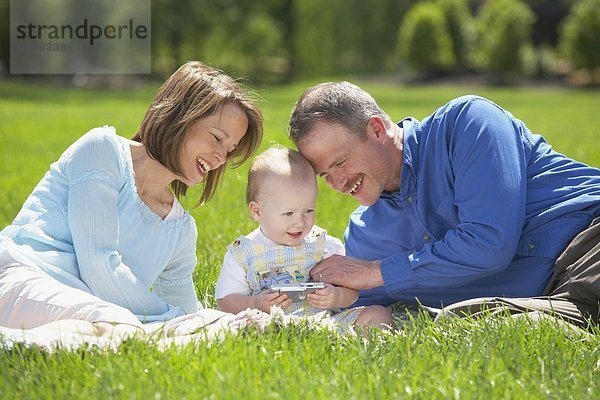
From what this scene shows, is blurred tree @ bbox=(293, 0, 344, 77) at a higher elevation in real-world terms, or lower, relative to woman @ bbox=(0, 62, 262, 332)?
lower

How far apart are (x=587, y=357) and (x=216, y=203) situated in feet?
17.7

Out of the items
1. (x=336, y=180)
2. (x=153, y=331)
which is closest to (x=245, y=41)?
(x=336, y=180)

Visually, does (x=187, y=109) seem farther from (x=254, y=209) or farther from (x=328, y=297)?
(x=328, y=297)

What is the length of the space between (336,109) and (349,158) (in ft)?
0.81

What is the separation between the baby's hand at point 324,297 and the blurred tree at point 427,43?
49.6 metres

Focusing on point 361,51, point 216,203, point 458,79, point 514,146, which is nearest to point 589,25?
point 458,79

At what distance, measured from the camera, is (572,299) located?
14.1 feet

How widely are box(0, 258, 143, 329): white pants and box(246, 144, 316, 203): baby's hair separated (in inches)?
37.1

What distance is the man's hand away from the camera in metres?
4.42

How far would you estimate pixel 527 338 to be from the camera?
12.7 feet

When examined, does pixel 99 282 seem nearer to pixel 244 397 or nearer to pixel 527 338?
pixel 244 397

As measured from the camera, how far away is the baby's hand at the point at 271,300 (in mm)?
4277

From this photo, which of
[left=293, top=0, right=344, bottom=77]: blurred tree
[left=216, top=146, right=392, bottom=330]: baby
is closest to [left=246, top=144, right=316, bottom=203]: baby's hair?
[left=216, top=146, right=392, bottom=330]: baby

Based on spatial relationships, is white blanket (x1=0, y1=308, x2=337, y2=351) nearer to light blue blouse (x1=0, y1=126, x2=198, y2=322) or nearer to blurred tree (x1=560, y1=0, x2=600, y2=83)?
light blue blouse (x1=0, y1=126, x2=198, y2=322)
